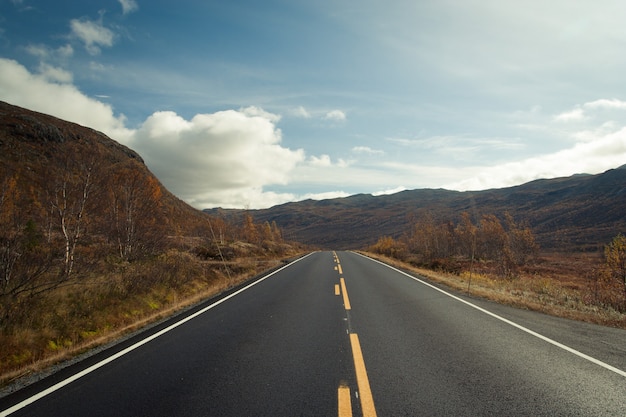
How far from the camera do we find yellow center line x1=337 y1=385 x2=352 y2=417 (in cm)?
346

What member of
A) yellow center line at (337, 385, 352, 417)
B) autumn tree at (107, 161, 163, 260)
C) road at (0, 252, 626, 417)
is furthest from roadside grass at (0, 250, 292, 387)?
autumn tree at (107, 161, 163, 260)

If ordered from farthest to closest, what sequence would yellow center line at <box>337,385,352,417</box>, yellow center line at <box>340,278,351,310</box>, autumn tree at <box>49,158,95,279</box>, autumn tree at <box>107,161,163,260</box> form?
1. autumn tree at <box>107,161,163,260</box>
2. autumn tree at <box>49,158,95,279</box>
3. yellow center line at <box>340,278,351,310</box>
4. yellow center line at <box>337,385,352,417</box>

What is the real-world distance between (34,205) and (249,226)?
166 ft

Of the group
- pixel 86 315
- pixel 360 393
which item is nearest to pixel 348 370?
pixel 360 393

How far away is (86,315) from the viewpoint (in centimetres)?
812

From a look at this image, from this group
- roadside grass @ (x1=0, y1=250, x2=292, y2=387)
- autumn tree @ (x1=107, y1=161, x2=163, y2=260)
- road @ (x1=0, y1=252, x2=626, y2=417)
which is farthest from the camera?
autumn tree @ (x1=107, y1=161, x2=163, y2=260)

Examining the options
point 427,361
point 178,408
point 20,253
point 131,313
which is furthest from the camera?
Result: point 131,313

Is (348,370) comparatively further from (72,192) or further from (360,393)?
(72,192)

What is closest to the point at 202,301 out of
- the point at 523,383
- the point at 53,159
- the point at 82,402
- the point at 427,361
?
the point at 82,402

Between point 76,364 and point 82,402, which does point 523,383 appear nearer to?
point 82,402

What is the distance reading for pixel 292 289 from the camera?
1286 centimetres

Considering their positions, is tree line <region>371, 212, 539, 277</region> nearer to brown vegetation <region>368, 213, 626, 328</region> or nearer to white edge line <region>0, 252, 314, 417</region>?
brown vegetation <region>368, 213, 626, 328</region>

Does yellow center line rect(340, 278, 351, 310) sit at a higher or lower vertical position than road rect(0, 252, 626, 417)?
lower

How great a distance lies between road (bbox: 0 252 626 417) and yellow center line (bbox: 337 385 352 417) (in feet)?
0.08
